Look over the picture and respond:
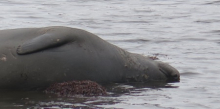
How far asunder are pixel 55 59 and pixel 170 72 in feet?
5.99

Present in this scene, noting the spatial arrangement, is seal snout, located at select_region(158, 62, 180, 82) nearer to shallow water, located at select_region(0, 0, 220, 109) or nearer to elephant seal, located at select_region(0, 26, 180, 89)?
shallow water, located at select_region(0, 0, 220, 109)

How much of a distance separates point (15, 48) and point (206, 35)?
6164 millimetres

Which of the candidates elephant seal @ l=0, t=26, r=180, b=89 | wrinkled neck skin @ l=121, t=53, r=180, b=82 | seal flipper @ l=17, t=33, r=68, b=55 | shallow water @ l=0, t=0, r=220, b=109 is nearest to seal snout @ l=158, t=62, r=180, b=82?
wrinkled neck skin @ l=121, t=53, r=180, b=82

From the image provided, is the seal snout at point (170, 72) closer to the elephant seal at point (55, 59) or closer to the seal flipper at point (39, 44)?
the elephant seal at point (55, 59)

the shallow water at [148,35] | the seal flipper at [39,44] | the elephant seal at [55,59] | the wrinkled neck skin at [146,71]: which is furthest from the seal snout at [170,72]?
the seal flipper at [39,44]

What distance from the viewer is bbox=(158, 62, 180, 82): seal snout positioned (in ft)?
29.9

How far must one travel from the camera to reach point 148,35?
1335 centimetres

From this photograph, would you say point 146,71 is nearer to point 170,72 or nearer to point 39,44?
point 170,72

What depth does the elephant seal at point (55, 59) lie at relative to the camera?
794 centimetres

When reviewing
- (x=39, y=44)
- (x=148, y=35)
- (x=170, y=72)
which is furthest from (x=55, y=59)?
(x=148, y=35)

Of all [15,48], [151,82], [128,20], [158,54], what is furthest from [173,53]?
[128,20]

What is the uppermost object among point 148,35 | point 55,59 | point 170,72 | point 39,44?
point 148,35

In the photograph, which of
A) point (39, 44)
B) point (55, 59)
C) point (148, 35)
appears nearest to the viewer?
point (39, 44)

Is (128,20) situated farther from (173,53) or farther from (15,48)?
(15,48)
